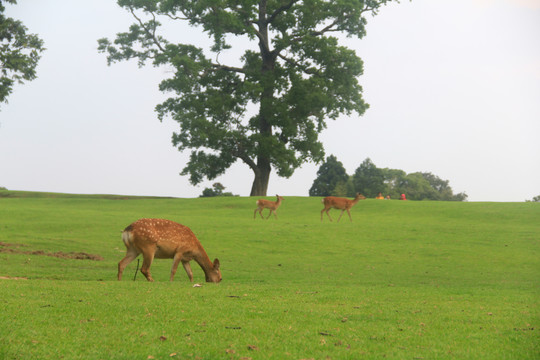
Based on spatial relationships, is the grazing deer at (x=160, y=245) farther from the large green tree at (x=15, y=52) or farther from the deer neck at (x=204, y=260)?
the large green tree at (x=15, y=52)

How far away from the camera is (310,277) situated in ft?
52.5

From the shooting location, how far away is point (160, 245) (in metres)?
13.1

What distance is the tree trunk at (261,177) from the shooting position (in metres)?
46.3

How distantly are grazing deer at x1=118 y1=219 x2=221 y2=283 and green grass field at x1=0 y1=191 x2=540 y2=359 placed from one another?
583 millimetres

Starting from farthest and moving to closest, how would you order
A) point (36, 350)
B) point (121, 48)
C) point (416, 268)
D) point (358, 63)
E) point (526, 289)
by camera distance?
point (121, 48), point (358, 63), point (416, 268), point (526, 289), point (36, 350)

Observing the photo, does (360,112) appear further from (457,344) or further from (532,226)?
(457,344)

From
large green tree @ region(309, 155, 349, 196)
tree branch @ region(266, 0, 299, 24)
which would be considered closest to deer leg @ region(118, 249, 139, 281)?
tree branch @ region(266, 0, 299, 24)

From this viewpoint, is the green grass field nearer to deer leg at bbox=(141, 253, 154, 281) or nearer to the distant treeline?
deer leg at bbox=(141, 253, 154, 281)

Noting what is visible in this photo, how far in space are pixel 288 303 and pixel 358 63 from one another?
124ft

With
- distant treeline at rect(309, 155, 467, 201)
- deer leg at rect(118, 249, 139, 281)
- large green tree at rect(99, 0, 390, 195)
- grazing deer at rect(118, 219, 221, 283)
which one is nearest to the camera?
grazing deer at rect(118, 219, 221, 283)

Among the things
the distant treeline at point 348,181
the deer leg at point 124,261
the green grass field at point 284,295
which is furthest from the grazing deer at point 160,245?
the distant treeline at point 348,181

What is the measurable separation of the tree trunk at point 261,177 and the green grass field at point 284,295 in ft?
62.1

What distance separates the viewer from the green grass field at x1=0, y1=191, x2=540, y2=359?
265 inches

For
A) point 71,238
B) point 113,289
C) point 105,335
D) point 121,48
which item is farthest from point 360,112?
point 105,335
